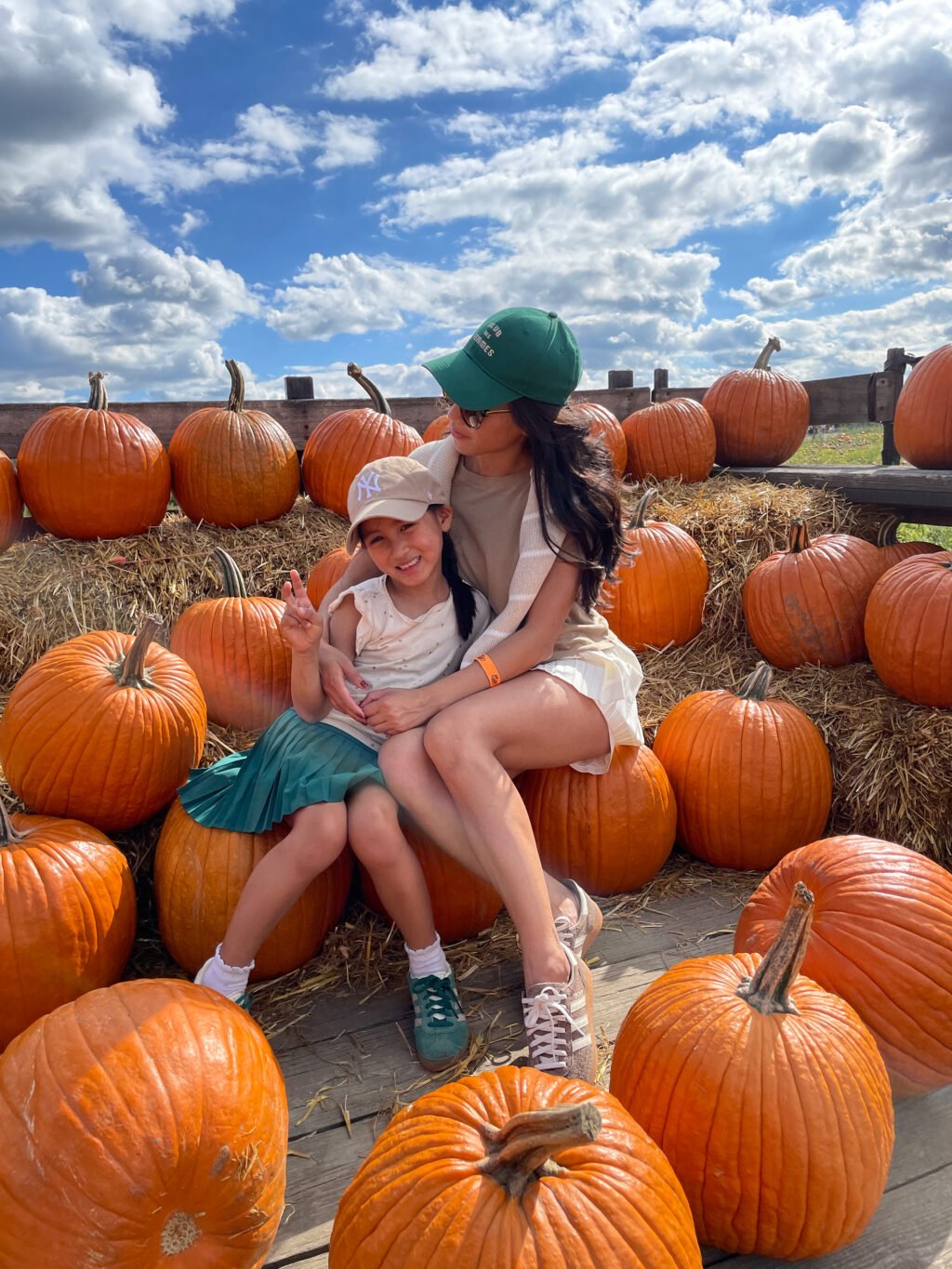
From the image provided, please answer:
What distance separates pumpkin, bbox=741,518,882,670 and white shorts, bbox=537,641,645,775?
138 cm

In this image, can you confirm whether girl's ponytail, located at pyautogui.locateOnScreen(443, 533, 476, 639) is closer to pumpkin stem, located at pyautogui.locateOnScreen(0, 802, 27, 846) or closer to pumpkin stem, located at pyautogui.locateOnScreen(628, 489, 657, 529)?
pumpkin stem, located at pyautogui.locateOnScreen(0, 802, 27, 846)

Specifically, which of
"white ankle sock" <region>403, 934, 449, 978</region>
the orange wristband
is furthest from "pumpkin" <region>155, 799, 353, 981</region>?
the orange wristband

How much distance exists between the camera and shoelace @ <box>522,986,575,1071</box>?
6.30 feet

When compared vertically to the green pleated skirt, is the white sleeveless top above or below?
above

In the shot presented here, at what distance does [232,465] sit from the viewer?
4.40m

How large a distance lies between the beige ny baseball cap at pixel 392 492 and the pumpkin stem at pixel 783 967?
49.8 inches

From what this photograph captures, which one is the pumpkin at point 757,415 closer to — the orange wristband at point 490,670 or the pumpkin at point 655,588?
the pumpkin at point 655,588

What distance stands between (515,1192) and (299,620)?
1.36 meters

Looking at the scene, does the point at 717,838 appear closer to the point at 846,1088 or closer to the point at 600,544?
the point at 600,544

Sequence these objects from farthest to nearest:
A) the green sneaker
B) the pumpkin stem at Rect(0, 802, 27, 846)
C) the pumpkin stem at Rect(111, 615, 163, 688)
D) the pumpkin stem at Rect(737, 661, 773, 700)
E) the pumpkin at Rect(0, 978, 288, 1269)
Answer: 1. the pumpkin stem at Rect(737, 661, 773, 700)
2. the pumpkin stem at Rect(111, 615, 163, 688)
3. the pumpkin stem at Rect(0, 802, 27, 846)
4. the green sneaker
5. the pumpkin at Rect(0, 978, 288, 1269)

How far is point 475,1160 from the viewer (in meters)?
1.29

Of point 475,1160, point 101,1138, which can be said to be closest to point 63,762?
point 101,1138

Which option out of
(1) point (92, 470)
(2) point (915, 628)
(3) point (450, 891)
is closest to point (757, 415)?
(2) point (915, 628)

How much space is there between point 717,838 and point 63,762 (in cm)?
201
